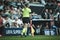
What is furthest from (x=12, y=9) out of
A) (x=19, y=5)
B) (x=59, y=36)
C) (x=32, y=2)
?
(x=59, y=36)

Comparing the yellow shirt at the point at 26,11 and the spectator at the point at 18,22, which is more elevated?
the yellow shirt at the point at 26,11

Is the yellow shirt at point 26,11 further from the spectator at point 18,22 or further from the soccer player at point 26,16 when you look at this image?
the spectator at point 18,22

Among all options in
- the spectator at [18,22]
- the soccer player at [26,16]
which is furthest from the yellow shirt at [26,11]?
the spectator at [18,22]

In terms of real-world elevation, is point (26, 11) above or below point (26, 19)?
above

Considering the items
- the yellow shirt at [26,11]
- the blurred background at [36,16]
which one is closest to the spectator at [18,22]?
the blurred background at [36,16]

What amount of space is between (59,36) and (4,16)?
4.25ft

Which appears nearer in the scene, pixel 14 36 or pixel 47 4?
pixel 14 36

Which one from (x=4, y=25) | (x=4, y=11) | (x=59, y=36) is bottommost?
(x=59, y=36)

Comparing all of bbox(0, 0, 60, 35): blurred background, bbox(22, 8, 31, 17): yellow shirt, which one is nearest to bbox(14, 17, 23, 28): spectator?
bbox(0, 0, 60, 35): blurred background

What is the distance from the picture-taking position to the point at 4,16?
13.6 feet

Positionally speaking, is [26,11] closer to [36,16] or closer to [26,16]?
[26,16]

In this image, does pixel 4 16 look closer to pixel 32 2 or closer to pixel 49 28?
pixel 32 2

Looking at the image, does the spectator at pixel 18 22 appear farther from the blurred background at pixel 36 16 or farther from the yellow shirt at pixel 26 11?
the yellow shirt at pixel 26 11

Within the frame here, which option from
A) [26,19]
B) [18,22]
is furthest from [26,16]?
[18,22]
